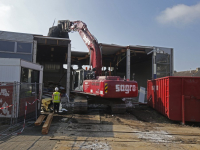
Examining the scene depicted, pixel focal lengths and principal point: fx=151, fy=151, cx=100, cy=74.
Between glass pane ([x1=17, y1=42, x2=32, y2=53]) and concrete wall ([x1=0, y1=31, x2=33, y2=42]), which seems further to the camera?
glass pane ([x1=17, y1=42, x2=32, y2=53])

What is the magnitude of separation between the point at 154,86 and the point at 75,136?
7.15 meters

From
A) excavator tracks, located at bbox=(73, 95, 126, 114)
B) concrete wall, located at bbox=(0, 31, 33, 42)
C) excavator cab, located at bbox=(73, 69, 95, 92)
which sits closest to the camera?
excavator tracks, located at bbox=(73, 95, 126, 114)

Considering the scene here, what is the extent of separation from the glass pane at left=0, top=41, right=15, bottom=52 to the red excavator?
555cm

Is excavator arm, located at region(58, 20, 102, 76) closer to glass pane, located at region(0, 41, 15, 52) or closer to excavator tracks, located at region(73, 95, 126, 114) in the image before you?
excavator tracks, located at region(73, 95, 126, 114)

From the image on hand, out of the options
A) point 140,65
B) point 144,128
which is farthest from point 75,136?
point 140,65

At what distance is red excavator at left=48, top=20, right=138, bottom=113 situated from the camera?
28.4ft

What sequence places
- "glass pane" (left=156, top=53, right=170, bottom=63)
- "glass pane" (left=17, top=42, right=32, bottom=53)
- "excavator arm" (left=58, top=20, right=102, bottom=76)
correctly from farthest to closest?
"glass pane" (left=156, top=53, right=170, bottom=63) → "glass pane" (left=17, top=42, right=32, bottom=53) → "excavator arm" (left=58, top=20, right=102, bottom=76)

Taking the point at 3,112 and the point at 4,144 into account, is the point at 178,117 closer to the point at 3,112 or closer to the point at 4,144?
the point at 4,144

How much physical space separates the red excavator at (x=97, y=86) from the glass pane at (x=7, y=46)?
5.55 meters

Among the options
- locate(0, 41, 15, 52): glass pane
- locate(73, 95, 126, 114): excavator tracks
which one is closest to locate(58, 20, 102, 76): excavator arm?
locate(73, 95, 126, 114): excavator tracks

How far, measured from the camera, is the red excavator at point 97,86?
8.66m

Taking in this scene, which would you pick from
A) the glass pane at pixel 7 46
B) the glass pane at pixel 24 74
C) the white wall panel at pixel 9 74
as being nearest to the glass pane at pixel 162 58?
the glass pane at pixel 24 74

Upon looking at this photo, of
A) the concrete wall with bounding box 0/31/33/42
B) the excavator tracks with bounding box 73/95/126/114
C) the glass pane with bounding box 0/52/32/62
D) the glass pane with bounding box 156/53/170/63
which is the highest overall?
the concrete wall with bounding box 0/31/33/42

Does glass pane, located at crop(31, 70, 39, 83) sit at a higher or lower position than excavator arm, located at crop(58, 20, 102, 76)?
lower
